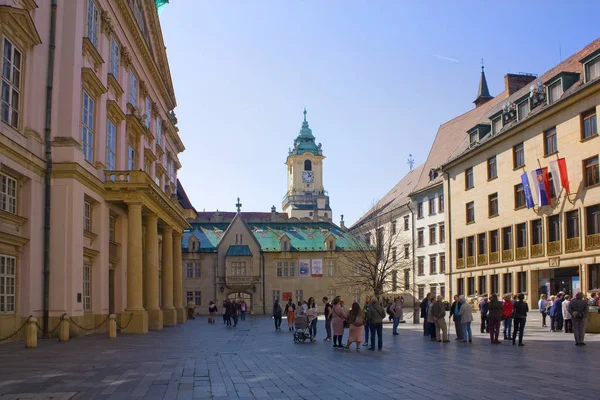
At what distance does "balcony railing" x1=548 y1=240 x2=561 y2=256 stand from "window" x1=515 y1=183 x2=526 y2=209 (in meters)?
4.03

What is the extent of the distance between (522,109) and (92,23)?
2731cm

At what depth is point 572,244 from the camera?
37.7 metres

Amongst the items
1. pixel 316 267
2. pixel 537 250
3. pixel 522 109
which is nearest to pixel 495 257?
pixel 537 250

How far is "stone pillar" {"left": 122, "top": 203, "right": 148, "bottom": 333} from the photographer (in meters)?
30.5

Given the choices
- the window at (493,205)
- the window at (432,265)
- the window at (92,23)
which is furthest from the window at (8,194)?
the window at (432,265)

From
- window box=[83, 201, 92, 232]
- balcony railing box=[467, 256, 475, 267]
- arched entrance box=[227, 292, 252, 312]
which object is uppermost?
window box=[83, 201, 92, 232]

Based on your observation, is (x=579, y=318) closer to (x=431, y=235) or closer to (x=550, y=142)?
(x=550, y=142)

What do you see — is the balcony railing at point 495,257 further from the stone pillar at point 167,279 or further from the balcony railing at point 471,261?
the stone pillar at point 167,279

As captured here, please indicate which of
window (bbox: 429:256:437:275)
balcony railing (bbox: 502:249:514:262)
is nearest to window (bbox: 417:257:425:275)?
window (bbox: 429:256:437:275)

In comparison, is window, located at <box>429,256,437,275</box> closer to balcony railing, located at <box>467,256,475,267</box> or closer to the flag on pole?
balcony railing, located at <box>467,256,475,267</box>

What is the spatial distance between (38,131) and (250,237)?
51.4 m

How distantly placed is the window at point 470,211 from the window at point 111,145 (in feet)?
89.9

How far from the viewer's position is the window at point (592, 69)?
35.8m

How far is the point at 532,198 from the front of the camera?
41188 mm
